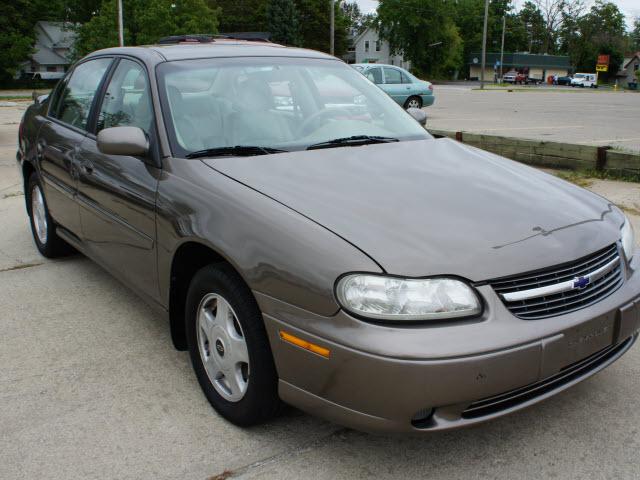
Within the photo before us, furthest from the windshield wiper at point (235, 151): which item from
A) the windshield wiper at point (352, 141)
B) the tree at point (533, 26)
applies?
the tree at point (533, 26)

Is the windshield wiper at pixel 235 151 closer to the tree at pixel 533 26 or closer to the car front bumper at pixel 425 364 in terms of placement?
the car front bumper at pixel 425 364

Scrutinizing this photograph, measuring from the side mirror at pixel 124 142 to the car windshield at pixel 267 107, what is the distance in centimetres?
14

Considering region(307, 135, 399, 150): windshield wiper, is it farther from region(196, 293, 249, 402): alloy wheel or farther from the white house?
the white house

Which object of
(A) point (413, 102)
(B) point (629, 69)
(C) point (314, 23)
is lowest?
(A) point (413, 102)

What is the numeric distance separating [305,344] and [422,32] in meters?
81.4

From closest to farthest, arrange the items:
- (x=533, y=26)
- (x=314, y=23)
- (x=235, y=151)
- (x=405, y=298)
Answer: (x=405, y=298), (x=235, y=151), (x=314, y=23), (x=533, y=26)

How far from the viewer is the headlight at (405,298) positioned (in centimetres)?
221

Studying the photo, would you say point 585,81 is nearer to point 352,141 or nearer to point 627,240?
point 352,141

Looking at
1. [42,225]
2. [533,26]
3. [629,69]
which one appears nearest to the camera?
[42,225]

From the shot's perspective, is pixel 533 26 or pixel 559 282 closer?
pixel 559 282

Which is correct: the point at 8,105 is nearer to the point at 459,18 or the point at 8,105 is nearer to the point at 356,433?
the point at 356,433

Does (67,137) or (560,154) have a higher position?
(67,137)

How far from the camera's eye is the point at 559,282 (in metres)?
2.41

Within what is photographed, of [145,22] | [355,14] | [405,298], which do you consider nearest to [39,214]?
[405,298]
